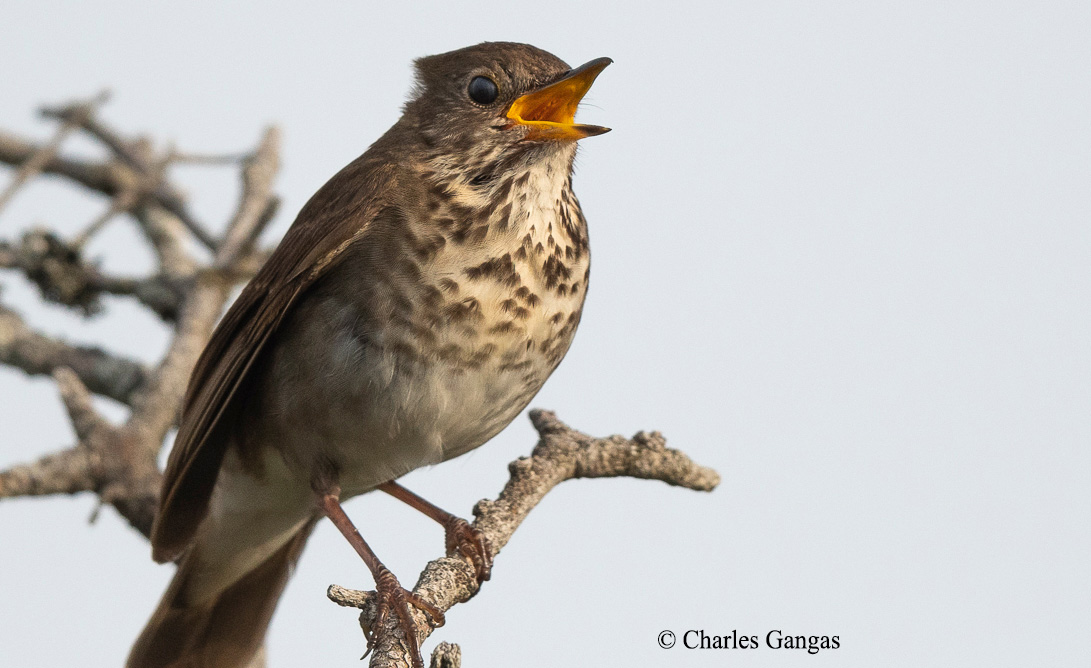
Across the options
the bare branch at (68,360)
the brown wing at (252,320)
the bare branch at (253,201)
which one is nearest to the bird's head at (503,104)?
the brown wing at (252,320)

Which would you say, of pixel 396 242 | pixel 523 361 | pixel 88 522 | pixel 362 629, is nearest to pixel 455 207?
pixel 396 242

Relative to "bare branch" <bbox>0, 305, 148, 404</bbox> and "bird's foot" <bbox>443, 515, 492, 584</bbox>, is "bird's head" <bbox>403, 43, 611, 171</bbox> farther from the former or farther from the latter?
"bare branch" <bbox>0, 305, 148, 404</bbox>

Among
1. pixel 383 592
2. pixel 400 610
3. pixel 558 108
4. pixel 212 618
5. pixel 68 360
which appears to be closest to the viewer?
pixel 400 610

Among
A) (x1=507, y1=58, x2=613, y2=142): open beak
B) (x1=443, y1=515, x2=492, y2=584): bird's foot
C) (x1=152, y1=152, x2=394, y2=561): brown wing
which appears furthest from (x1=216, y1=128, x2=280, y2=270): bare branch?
(x1=443, y1=515, x2=492, y2=584): bird's foot

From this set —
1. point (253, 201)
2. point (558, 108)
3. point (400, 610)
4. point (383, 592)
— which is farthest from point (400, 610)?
point (253, 201)

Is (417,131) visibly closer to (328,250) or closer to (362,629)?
(328,250)

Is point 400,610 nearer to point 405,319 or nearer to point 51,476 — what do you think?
point 405,319
